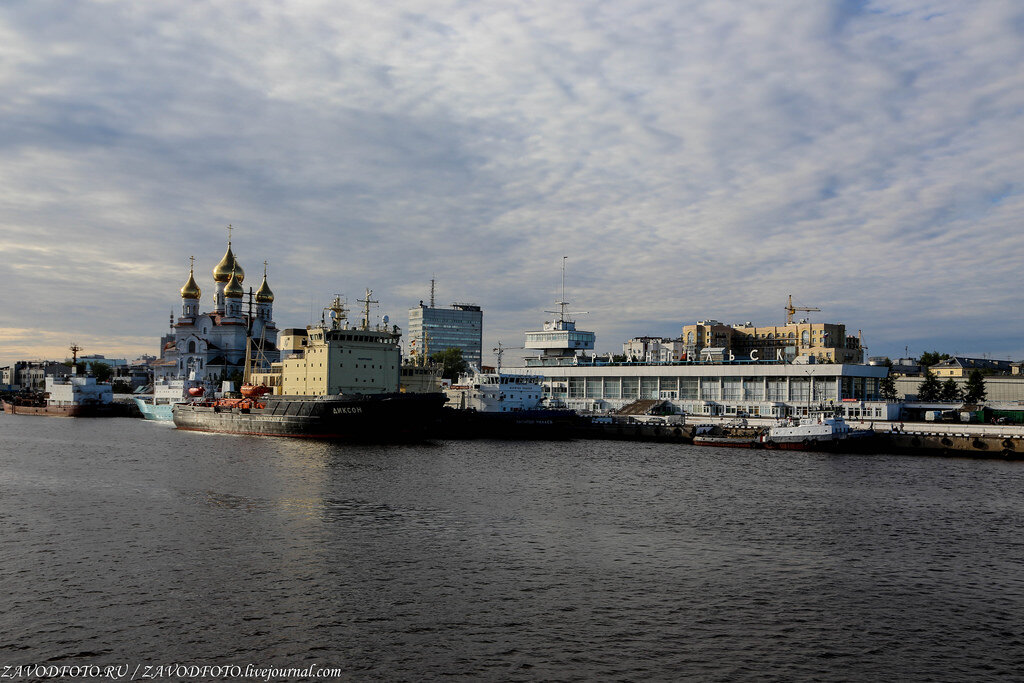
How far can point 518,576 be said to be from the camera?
85.8 ft

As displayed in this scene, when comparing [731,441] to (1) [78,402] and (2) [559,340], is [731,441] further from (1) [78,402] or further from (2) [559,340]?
(1) [78,402]

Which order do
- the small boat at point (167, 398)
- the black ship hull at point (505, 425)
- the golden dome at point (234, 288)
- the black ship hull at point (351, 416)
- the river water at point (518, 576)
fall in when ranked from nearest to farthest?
the river water at point (518, 576), the black ship hull at point (351, 416), the black ship hull at point (505, 425), the small boat at point (167, 398), the golden dome at point (234, 288)

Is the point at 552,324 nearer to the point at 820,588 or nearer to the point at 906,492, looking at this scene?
the point at 906,492

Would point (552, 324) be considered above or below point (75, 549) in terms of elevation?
above

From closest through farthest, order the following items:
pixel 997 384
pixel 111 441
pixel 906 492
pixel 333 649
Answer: pixel 333 649
pixel 906 492
pixel 111 441
pixel 997 384

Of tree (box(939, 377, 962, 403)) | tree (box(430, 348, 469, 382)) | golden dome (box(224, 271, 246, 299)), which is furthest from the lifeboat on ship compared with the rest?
tree (box(939, 377, 962, 403))

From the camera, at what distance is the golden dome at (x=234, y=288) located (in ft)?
511

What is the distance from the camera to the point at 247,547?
29.7 meters

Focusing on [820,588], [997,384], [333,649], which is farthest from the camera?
[997,384]

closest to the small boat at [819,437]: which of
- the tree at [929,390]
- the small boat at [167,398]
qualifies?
the tree at [929,390]

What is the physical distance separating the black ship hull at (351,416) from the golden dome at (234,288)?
76.5 m

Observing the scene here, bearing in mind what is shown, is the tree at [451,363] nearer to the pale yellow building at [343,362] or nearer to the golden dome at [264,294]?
the golden dome at [264,294]

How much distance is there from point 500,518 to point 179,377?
13191 cm

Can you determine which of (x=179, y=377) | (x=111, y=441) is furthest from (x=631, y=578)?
(x=179, y=377)
